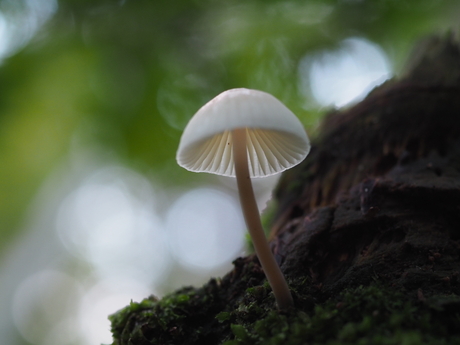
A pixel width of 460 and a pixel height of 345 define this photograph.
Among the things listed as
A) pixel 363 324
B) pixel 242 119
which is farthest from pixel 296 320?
pixel 242 119

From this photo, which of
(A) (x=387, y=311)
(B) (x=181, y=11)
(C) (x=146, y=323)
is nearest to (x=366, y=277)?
(A) (x=387, y=311)

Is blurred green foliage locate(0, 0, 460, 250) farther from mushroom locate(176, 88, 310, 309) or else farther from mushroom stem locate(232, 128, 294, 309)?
mushroom stem locate(232, 128, 294, 309)

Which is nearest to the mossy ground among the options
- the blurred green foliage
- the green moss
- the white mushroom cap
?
the green moss

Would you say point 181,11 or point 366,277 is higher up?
point 181,11

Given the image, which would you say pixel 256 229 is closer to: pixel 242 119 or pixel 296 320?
pixel 296 320

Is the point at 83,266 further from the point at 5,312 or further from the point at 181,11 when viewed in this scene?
the point at 181,11

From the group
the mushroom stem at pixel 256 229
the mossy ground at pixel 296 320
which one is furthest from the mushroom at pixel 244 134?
the mossy ground at pixel 296 320
